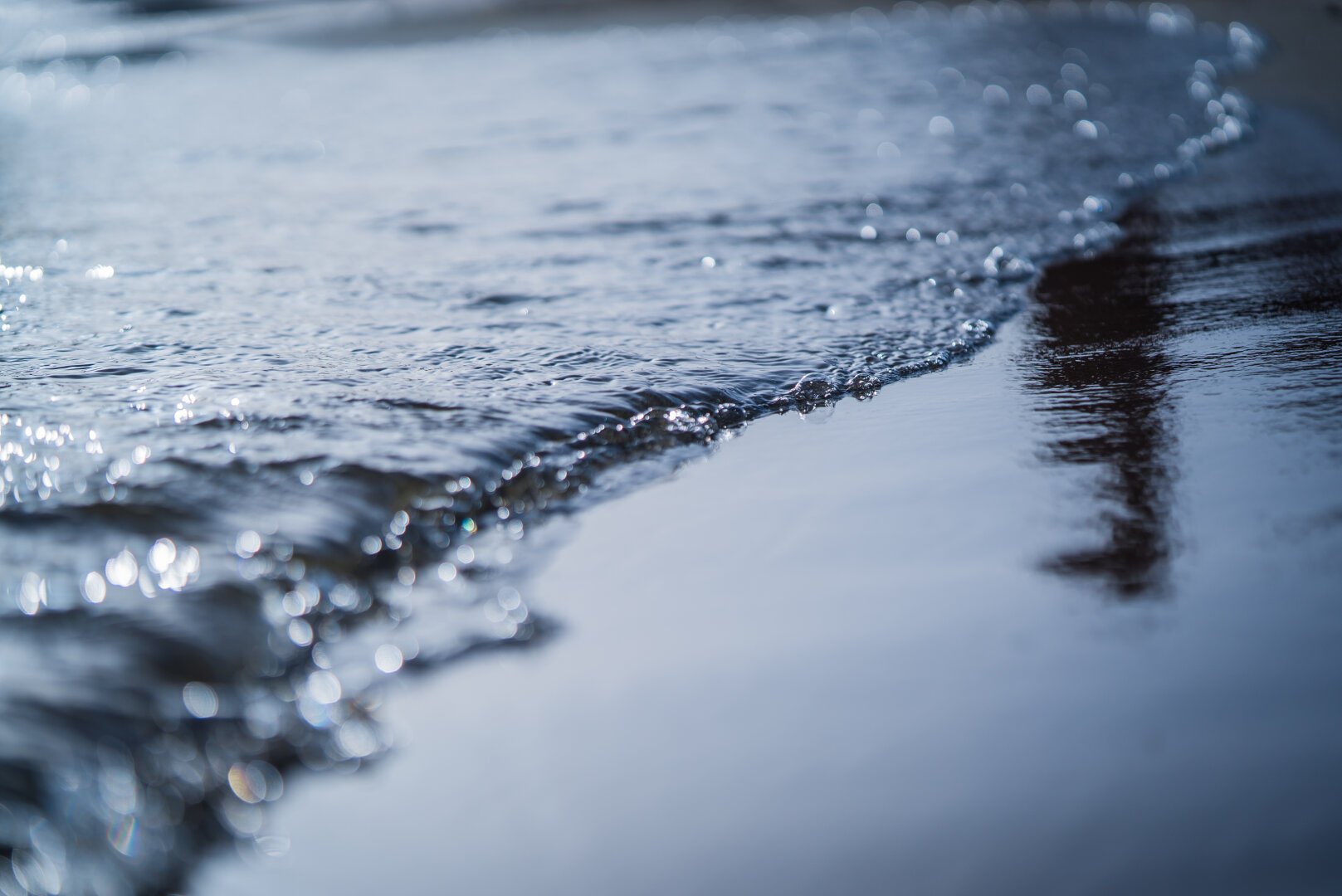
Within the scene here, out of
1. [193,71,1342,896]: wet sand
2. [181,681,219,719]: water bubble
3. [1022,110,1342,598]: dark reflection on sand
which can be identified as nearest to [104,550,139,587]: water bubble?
[181,681,219,719]: water bubble

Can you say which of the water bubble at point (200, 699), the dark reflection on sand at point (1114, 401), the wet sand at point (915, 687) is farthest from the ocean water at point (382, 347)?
the dark reflection on sand at point (1114, 401)

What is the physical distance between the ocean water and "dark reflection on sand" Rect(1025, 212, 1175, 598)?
0.24m

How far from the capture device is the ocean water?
1.75 m

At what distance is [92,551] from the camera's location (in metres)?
2.17

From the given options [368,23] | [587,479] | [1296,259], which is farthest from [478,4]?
[587,479]

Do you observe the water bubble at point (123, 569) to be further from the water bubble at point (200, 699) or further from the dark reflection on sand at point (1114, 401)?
the dark reflection on sand at point (1114, 401)

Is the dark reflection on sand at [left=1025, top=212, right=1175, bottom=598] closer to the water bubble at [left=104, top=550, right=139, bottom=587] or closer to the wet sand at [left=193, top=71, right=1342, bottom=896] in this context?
the wet sand at [left=193, top=71, right=1342, bottom=896]

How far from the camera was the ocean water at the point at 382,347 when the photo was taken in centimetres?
175

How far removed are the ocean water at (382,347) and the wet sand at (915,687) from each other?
5.0 inches

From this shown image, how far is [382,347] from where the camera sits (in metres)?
3.46

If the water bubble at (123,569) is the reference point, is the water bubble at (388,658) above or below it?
below

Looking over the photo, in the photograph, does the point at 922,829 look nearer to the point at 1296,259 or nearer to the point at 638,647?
the point at 638,647

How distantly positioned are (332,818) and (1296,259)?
4035 mm

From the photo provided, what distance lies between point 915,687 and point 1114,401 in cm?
145
